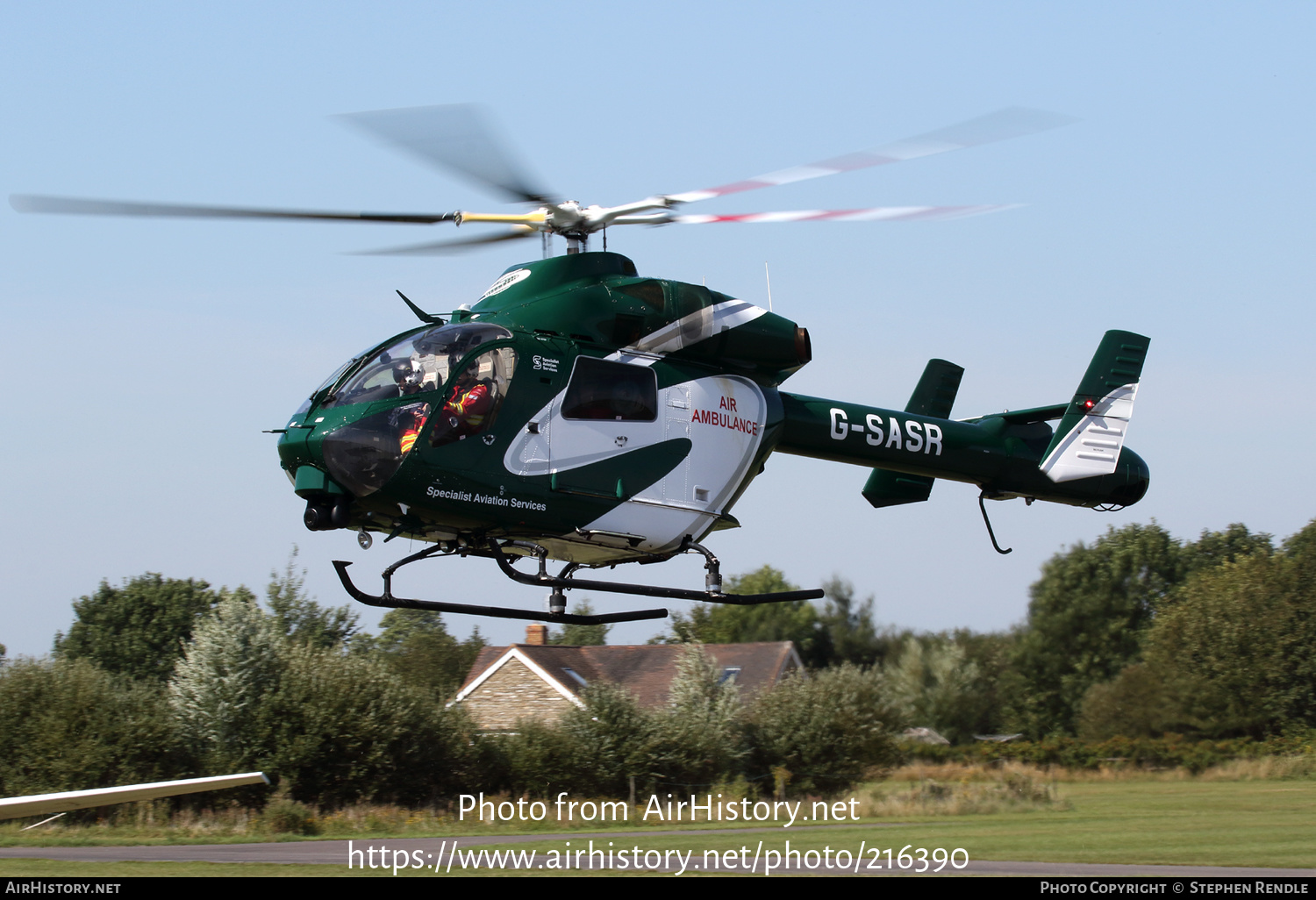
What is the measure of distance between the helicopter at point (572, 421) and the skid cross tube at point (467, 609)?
→ 2cm

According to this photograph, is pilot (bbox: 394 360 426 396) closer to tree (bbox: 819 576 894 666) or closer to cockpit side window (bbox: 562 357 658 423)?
cockpit side window (bbox: 562 357 658 423)

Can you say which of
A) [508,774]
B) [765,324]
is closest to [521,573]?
[765,324]

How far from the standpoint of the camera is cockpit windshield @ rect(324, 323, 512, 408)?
Answer: 11.6m

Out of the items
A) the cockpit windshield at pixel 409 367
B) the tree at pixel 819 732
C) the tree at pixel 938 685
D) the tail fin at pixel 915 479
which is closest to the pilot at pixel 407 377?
the cockpit windshield at pixel 409 367

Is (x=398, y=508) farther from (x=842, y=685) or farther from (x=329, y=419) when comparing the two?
(x=842, y=685)

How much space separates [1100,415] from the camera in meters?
16.6

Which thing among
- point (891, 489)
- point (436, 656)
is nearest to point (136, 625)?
point (436, 656)

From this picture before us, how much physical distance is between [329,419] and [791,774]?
28.3 metres

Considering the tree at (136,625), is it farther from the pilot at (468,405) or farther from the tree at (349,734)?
the pilot at (468,405)

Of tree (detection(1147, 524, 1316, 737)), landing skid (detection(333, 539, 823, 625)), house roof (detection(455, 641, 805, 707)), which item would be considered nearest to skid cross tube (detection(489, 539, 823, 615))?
landing skid (detection(333, 539, 823, 625))

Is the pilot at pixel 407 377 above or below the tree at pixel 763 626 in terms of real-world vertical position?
above

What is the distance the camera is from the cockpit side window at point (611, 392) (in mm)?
12547

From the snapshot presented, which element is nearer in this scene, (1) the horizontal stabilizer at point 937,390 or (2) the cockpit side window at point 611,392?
(2) the cockpit side window at point 611,392

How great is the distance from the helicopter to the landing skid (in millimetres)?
23
